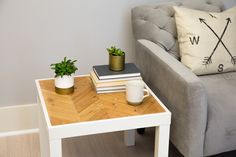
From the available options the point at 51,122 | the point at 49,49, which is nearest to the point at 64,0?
the point at 49,49

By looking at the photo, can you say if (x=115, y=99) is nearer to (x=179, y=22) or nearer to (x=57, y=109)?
(x=57, y=109)

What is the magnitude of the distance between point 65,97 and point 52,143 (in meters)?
0.30

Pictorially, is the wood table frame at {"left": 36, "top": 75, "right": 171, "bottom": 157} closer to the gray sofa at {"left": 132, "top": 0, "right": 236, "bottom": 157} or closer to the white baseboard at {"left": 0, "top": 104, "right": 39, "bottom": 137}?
the gray sofa at {"left": 132, "top": 0, "right": 236, "bottom": 157}

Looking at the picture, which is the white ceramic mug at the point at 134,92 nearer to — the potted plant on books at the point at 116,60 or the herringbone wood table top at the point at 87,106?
the herringbone wood table top at the point at 87,106

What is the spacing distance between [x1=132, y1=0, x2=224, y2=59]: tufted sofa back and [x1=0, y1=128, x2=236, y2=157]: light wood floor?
0.56 metres

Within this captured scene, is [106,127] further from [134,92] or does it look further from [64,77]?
[64,77]

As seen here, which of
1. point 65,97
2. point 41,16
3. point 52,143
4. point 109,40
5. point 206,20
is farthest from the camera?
point 109,40

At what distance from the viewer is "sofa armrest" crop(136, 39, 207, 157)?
1643mm

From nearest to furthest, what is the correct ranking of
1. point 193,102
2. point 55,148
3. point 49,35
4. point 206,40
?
point 55,148, point 193,102, point 206,40, point 49,35

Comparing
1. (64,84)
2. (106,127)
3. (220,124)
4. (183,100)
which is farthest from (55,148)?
(220,124)

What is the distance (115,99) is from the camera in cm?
175

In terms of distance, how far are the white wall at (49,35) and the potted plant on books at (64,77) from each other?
22.9 inches

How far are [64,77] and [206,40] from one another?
0.80 metres

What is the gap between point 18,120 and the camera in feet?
7.82
